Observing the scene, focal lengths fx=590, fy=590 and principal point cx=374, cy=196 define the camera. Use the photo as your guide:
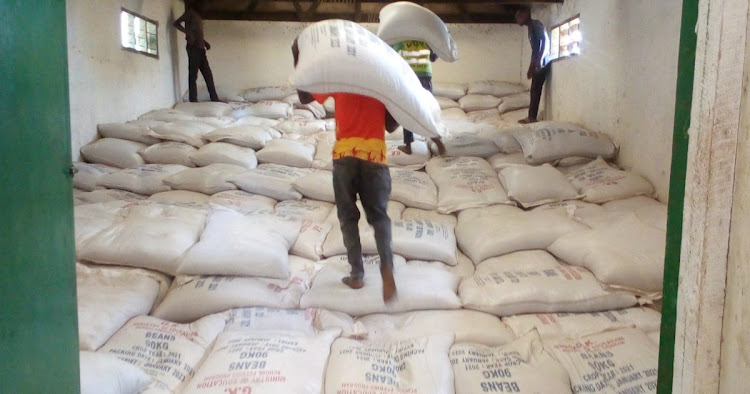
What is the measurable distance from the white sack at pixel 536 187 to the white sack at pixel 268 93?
3.72 metres

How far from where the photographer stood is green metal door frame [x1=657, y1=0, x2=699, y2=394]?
89 centimetres

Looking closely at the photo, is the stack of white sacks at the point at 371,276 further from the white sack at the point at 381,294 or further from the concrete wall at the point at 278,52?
the concrete wall at the point at 278,52

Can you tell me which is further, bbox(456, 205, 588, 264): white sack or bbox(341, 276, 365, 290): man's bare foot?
bbox(456, 205, 588, 264): white sack

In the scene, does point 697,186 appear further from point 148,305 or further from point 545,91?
point 545,91

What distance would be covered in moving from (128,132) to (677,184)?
4017 millimetres

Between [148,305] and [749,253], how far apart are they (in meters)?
1.87

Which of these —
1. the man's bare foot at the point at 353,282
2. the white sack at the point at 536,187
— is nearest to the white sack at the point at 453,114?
the white sack at the point at 536,187

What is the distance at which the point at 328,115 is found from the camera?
249 inches

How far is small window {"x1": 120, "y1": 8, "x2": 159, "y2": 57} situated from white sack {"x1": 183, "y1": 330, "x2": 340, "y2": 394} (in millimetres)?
4075

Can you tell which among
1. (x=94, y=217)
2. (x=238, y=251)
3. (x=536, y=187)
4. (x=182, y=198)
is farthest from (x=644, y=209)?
(x=94, y=217)

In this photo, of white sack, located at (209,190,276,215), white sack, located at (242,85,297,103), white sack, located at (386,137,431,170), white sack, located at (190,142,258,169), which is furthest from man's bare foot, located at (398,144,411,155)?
white sack, located at (242,85,297,103)

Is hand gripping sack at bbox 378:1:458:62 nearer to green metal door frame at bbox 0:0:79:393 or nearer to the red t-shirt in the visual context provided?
the red t-shirt

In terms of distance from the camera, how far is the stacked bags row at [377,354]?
1536 millimetres

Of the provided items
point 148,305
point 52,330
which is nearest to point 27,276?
point 52,330
